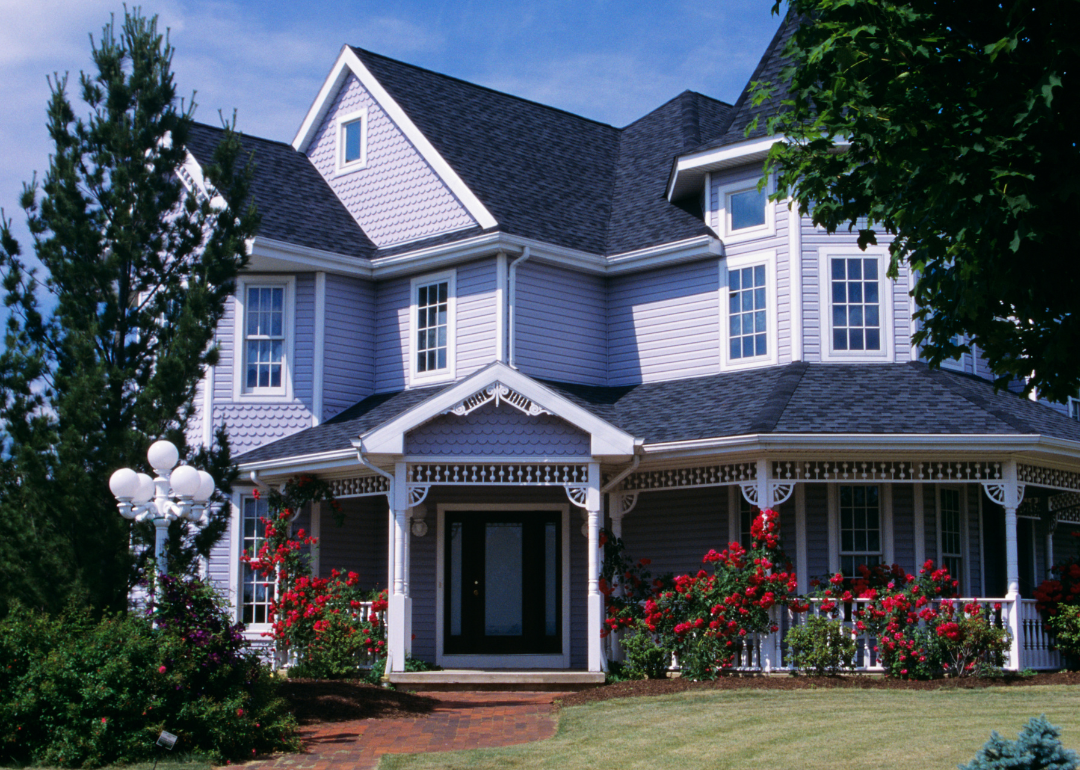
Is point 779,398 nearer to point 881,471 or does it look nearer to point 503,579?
point 881,471

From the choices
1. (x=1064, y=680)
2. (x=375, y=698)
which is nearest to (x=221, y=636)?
(x=375, y=698)

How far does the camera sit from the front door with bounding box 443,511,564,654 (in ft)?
57.2

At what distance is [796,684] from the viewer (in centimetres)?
1383

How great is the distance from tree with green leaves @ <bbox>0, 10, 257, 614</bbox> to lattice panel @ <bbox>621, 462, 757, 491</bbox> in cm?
592

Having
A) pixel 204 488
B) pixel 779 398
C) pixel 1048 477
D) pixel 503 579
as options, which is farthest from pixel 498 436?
pixel 1048 477

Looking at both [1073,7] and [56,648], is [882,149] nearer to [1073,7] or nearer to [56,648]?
[1073,7]

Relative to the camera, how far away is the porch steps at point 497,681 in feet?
48.9

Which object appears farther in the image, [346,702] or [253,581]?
[253,581]

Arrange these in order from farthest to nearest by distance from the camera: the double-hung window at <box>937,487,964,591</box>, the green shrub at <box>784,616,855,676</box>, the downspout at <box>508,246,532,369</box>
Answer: the downspout at <box>508,246,532,369</box>
the double-hung window at <box>937,487,964,591</box>
the green shrub at <box>784,616,855,676</box>

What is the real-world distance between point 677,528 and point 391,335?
5712mm

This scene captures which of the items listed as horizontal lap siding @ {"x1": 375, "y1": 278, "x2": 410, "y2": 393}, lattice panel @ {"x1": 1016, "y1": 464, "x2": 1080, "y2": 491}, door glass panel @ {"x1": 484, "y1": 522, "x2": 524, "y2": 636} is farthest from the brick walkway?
lattice panel @ {"x1": 1016, "y1": 464, "x2": 1080, "y2": 491}

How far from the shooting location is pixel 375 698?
13555mm

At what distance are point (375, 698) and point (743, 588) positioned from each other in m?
4.71

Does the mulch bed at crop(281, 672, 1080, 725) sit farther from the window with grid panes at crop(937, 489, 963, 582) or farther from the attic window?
the attic window
